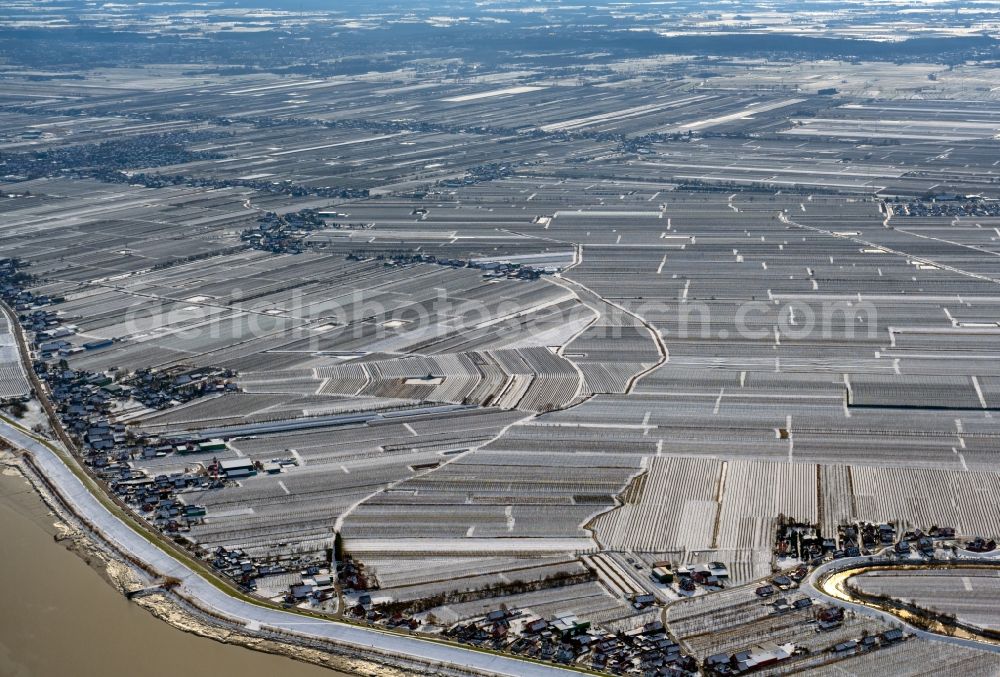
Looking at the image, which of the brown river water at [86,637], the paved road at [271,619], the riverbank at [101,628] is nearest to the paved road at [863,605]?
the paved road at [271,619]

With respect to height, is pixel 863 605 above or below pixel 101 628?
above

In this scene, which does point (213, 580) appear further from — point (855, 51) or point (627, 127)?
point (855, 51)

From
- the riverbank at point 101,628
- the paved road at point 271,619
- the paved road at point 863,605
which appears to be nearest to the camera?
the paved road at point 271,619

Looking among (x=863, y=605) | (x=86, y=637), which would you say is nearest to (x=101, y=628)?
(x=86, y=637)

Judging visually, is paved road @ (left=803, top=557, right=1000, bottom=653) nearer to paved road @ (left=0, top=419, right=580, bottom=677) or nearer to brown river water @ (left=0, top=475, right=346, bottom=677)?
paved road @ (left=0, top=419, right=580, bottom=677)

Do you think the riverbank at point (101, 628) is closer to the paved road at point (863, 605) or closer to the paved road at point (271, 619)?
the paved road at point (271, 619)

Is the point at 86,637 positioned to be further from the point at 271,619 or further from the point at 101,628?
the point at 271,619

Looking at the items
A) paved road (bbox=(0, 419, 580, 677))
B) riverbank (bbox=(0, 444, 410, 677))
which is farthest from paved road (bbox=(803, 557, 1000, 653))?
riverbank (bbox=(0, 444, 410, 677))
